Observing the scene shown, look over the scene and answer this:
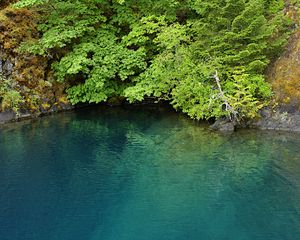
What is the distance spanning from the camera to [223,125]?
19938 mm

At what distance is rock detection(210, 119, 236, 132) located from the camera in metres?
19.8

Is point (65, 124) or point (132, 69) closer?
point (65, 124)

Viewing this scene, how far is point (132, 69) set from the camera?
23.8 meters

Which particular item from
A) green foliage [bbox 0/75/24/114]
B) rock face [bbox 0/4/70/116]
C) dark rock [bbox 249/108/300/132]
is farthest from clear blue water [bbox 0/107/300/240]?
rock face [bbox 0/4/70/116]

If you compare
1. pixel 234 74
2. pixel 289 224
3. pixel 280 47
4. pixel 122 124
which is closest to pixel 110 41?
pixel 122 124

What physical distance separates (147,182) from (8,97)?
36.1ft

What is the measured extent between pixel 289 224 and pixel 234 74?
9770 mm

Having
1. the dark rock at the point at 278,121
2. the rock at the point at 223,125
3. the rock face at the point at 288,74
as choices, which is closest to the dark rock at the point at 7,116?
the rock at the point at 223,125

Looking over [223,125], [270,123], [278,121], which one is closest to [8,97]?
[223,125]

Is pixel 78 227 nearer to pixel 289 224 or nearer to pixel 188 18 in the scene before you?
pixel 289 224

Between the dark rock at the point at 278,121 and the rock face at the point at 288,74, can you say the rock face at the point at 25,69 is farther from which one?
the rock face at the point at 288,74

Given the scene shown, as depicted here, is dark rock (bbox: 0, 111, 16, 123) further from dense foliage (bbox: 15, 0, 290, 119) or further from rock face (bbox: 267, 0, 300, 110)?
rock face (bbox: 267, 0, 300, 110)

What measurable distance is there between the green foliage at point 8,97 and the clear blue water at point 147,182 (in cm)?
117

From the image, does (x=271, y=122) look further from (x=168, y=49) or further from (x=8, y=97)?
(x=8, y=97)
